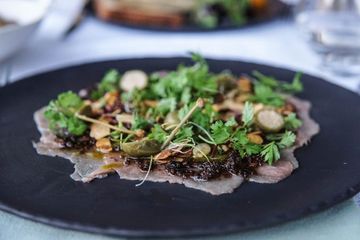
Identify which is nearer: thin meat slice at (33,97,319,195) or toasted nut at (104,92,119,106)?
thin meat slice at (33,97,319,195)

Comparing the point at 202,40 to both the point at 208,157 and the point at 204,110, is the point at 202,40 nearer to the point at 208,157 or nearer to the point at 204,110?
the point at 204,110

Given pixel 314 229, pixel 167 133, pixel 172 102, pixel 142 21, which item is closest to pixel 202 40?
pixel 142 21

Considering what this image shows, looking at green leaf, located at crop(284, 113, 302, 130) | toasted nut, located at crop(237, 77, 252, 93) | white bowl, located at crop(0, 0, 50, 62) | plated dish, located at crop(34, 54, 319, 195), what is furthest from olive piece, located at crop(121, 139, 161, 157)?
white bowl, located at crop(0, 0, 50, 62)

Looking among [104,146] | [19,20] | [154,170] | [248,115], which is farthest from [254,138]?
[19,20]

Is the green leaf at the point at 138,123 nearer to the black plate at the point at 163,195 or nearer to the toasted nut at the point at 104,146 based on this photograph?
the toasted nut at the point at 104,146

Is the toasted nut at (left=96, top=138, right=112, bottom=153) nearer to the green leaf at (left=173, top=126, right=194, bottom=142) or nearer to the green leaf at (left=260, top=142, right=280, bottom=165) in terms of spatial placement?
the green leaf at (left=173, top=126, right=194, bottom=142)

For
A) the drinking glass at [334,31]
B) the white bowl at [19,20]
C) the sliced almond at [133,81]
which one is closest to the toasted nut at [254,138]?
the sliced almond at [133,81]
